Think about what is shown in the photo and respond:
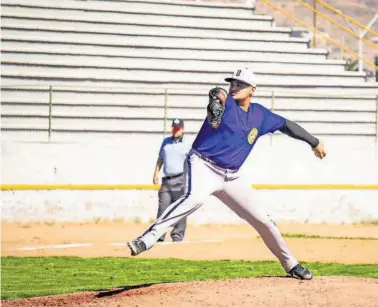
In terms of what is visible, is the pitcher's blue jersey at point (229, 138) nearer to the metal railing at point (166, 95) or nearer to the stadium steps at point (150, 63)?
the metal railing at point (166, 95)

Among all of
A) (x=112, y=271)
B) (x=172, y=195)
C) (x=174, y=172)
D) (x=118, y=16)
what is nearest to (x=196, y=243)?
(x=172, y=195)

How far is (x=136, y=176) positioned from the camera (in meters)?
23.1

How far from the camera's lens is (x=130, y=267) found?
579 inches

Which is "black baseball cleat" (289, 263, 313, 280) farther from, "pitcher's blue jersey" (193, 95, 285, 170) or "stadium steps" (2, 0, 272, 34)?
"stadium steps" (2, 0, 272, 34)

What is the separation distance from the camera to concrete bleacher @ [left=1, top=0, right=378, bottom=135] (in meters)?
24.3

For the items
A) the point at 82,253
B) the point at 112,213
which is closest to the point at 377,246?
the point at 82,253

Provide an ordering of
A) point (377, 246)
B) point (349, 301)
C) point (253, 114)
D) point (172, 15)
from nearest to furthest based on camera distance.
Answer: point (349, 301) < point (253, 114) < point (377, 246) < point (172, 15)

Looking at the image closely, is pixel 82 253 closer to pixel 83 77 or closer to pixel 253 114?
pixel 253 114

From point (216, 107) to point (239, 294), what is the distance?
1704 mm

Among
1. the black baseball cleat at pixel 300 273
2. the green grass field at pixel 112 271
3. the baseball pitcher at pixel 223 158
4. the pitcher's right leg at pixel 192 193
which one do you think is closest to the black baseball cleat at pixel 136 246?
the baseball pitcher at pixel 223 158

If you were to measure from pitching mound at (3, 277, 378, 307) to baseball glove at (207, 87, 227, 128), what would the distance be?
60.8 inches

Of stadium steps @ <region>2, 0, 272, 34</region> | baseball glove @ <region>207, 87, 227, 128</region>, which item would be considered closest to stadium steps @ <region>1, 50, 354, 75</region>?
stadium steps @ <region>2, 0, 272, 34</region>

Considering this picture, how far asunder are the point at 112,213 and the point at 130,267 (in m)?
7.39

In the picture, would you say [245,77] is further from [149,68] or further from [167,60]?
[167,60]
